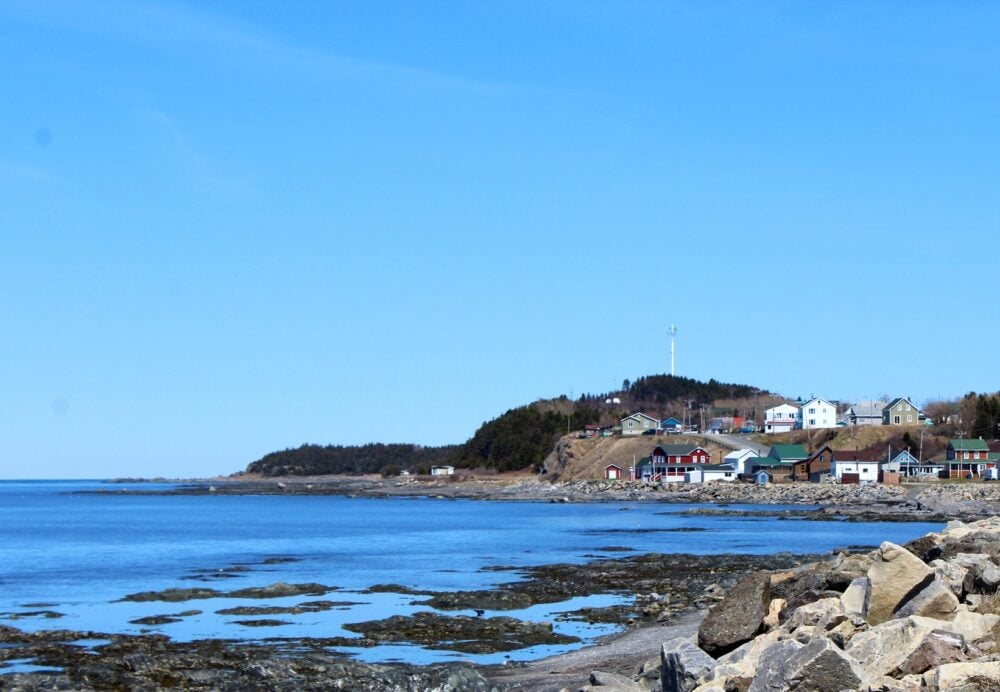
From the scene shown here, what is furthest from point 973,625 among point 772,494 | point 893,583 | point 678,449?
point 678,449

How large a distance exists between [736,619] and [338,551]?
44.4 m

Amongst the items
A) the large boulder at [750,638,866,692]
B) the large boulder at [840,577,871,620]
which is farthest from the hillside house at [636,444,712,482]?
the large boulder at [750,638,866,692]

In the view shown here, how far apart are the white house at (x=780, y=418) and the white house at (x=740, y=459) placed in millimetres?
27979

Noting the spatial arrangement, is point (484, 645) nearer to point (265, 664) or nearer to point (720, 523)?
point (265, 664)

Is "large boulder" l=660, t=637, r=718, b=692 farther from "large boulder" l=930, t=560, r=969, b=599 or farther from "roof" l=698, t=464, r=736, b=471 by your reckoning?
"roof" l=698, t=464, r=736, b=471

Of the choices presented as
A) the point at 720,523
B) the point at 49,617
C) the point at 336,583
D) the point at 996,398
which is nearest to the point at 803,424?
the point at 996,398

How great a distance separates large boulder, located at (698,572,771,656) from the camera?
60.6 feet

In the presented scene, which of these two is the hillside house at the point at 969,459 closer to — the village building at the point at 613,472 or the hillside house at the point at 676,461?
the hillside house at the point at 676,461

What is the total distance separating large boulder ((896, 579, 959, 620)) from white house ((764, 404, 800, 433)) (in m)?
155

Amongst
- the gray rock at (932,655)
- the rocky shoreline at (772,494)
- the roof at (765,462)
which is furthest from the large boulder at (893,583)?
the roof at (765,462)

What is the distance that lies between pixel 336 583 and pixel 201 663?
1836cm

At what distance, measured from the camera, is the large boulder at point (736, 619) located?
1848 centimetres

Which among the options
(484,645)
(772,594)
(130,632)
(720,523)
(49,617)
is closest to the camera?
(772,594)

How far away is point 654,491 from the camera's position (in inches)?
5207
